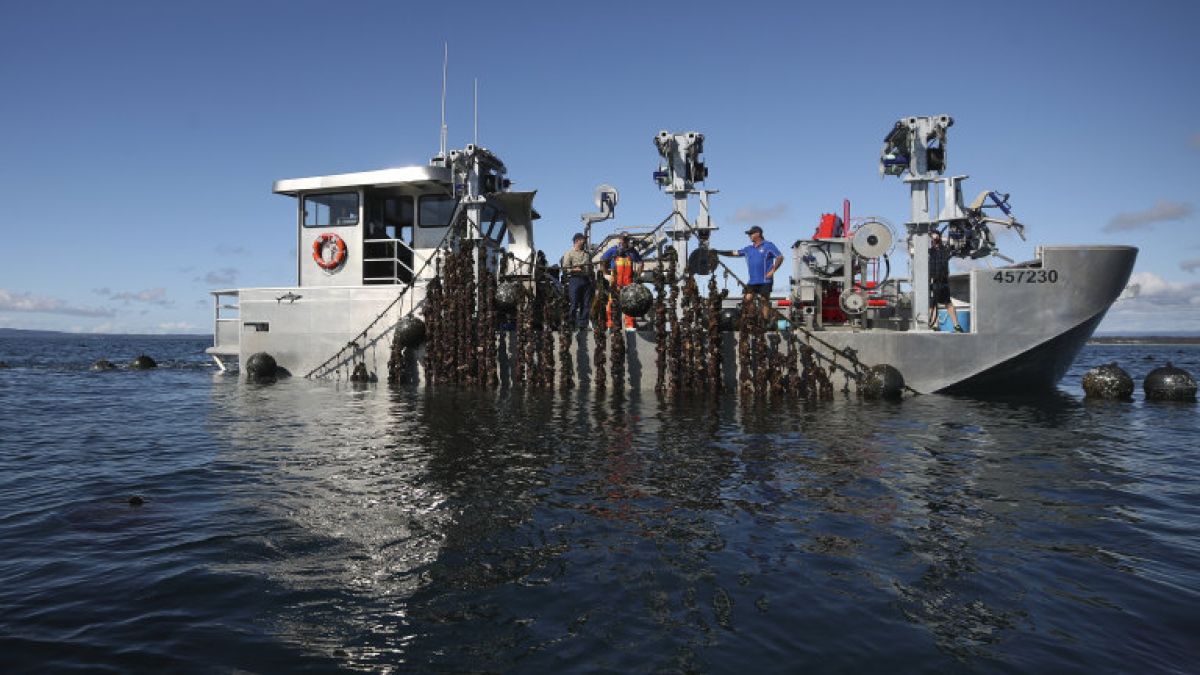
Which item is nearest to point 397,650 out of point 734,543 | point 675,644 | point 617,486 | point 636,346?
point 675,644

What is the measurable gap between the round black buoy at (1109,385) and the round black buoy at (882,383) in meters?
4.99

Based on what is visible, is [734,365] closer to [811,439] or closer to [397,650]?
[811,439]

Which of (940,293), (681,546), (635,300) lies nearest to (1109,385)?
(940,293)

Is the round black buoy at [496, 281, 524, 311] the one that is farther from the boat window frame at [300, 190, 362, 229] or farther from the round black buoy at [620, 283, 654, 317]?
the boat window frame at [300, 190, 362, 229]

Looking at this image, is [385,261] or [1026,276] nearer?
[1026,276]

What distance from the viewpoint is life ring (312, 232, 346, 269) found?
17.5m

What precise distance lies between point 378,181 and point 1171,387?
61.2ft

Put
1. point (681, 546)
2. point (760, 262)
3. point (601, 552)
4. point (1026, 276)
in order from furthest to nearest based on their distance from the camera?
1. point (760, 262)
2. point (1026, 276)
3. point (681, 546)
4. point (601, 552)

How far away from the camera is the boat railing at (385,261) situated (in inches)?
677

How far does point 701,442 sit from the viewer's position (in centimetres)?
822

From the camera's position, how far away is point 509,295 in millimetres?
15062

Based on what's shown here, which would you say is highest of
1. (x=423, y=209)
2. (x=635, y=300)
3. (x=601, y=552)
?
(x=423, y=209)

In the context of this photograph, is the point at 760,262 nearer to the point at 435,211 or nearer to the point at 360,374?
the point at 435,211

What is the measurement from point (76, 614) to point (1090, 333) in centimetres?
1582
